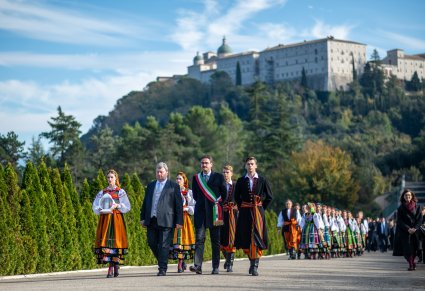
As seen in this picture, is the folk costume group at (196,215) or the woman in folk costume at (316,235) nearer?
the folk costume group at (196,215)

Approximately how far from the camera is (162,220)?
14539mm

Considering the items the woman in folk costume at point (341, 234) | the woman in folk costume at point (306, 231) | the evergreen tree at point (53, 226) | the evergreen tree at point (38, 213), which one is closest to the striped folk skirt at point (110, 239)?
the evergreen tree at point (38, 213)

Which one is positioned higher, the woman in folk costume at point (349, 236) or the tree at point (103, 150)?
the tree at point (103, 150)

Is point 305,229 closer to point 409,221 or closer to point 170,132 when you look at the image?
point 409,221

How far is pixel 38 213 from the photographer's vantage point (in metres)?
17.3

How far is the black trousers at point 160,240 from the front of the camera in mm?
14516

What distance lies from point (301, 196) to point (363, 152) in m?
34.8

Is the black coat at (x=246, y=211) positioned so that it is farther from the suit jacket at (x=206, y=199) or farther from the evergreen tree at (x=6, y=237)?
the evergreen tree at (x=6, y=237)

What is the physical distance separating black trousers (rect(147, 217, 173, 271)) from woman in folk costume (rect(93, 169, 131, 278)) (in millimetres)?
502

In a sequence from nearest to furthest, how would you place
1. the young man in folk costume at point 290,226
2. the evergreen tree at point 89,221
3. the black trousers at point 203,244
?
1. the black trousers at point 203,244
2. the evergreen tree at point 89,221
3. the young man in folk costume at point 290,226

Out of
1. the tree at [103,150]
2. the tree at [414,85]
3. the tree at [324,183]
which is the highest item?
the tree at [414,85]

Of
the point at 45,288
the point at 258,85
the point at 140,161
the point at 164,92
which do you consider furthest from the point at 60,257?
the point at 164,92

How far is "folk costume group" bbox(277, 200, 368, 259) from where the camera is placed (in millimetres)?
26703

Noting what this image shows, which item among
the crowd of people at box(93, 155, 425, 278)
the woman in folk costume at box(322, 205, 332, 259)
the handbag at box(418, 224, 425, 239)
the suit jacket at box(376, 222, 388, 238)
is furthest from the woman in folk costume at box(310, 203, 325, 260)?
the suit jacket at box(376, 222, 388, 238)
